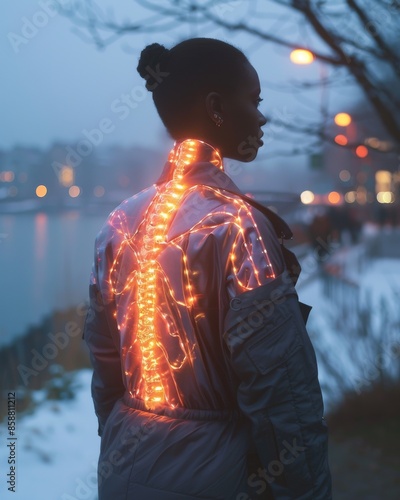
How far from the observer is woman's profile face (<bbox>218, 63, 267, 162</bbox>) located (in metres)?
1.73

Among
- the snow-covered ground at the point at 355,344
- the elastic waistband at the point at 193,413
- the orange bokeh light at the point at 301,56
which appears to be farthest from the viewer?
the snow-covered ground at the point at 355,344

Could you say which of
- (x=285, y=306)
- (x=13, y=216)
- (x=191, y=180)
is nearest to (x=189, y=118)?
(x=191, y=180)

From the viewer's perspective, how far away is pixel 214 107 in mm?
1712

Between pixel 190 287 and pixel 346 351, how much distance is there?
5287 millimetres

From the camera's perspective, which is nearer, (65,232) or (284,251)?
(284,251)

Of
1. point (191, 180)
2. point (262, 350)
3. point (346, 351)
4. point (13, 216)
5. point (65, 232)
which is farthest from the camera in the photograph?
point (346, 351)

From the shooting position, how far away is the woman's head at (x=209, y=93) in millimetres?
1713

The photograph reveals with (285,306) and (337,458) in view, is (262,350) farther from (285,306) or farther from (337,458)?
(337,458)

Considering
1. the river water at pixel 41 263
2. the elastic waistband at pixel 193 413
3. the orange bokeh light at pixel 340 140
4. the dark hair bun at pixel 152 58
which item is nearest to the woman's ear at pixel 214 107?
the dark hair bun at pixel 152 58

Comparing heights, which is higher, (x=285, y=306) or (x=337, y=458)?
(x=285, y=306)

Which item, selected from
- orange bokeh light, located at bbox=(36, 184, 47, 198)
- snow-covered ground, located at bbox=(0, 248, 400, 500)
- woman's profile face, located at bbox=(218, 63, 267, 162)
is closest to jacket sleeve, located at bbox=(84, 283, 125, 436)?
woman's profile face, located at bbox=(218, 63, 267, 162)

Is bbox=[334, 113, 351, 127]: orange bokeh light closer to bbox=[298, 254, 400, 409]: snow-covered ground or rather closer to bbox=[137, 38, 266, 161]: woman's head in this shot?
bbox=[298, 254, 400, 409]: snow-covered ground

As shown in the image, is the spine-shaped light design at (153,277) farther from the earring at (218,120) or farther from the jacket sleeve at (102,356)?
the jacket sleeve at (102,356)

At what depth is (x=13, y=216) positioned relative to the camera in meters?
4.05
